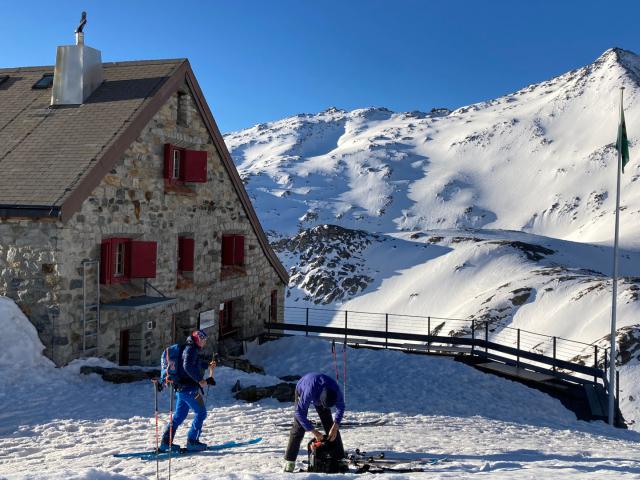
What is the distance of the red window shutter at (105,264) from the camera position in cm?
1502

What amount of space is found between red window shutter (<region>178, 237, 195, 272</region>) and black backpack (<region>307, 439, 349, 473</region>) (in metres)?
11.5

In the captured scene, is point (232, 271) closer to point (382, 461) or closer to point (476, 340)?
point (476, 340)

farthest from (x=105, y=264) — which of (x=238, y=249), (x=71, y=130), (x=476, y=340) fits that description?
(x=476, y=340)

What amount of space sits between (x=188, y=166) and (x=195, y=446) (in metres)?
10.3

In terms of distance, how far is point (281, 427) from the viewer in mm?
11391

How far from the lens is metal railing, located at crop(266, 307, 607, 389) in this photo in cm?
1981

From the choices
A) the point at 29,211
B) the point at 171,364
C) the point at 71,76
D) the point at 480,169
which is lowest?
the point at 171,364

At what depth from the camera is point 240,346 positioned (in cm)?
2123

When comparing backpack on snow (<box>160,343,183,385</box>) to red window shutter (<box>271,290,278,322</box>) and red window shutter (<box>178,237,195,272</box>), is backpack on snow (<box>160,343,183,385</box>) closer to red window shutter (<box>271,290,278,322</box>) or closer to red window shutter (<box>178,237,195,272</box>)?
red window shutter (<box>178,237,195,272</box>)

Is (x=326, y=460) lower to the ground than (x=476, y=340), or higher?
lower

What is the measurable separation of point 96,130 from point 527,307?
23.2 m

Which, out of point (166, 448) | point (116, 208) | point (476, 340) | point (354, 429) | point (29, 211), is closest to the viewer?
Answer: point (166, 448)

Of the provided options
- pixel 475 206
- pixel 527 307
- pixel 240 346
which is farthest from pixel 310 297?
pixel 475 206

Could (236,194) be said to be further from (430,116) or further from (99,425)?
(430,116)
